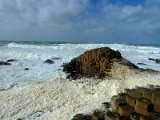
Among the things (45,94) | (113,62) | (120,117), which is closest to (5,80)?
(45,94)

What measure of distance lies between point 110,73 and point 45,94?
2.55m

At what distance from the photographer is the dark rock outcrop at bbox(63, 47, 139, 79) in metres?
9.72

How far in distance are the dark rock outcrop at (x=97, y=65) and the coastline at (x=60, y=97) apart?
0.88m

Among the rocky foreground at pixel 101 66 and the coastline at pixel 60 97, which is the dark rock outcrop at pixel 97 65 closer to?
the rocky foreground at pixel 101 66

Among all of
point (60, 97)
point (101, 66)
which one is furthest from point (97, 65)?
point (60, 97)

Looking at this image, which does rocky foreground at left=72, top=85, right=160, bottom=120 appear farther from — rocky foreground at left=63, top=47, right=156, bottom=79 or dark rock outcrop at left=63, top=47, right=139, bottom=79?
dark rock outcrop at left=63, top=47, right=139, bottom=79

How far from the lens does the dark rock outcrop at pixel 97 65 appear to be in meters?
9.72

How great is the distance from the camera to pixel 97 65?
10.2 m

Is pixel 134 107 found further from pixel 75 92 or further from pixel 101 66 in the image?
pixel 101 66

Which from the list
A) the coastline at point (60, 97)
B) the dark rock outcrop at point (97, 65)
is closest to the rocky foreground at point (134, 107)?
the coastline at point (60, 97)

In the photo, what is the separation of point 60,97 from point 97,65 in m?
2.94

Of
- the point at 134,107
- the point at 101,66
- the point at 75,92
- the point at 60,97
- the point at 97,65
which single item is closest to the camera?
the point at 134,107

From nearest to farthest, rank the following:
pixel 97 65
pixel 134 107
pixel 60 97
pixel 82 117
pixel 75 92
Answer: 1. pixel 134 107
2. pixel 82 117
3. pixel 60 97
4. pixel 75 92
5. pixel 97 65

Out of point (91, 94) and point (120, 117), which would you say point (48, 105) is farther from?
point (120, 117)
